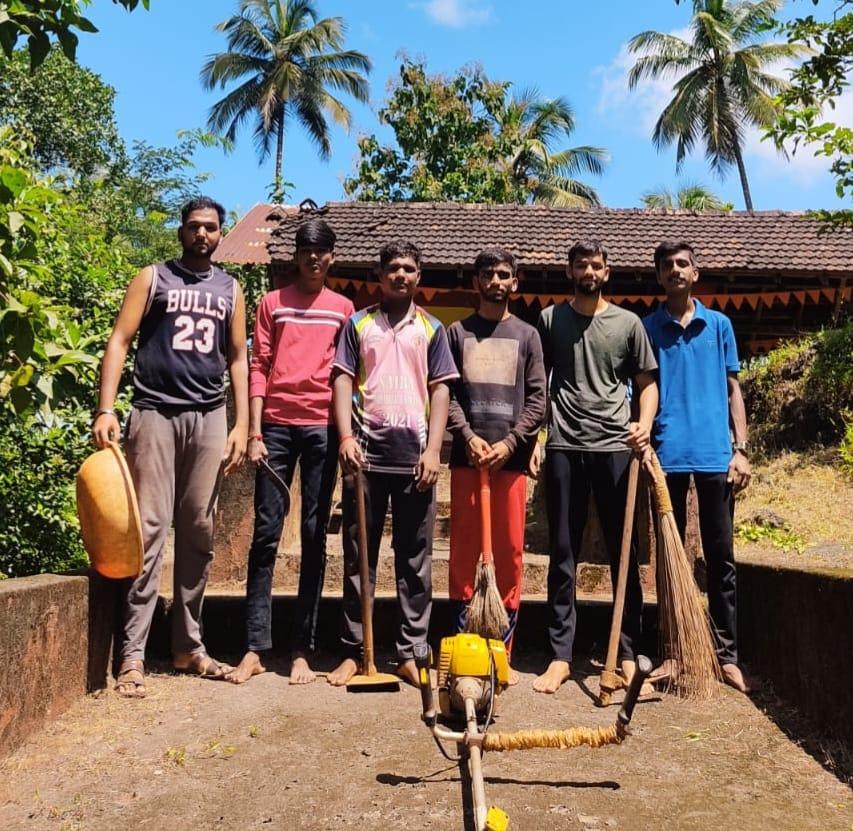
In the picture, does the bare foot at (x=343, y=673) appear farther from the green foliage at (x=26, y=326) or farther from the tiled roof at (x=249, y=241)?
the tiled roof at (x=249, y=241)

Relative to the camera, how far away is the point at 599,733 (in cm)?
285

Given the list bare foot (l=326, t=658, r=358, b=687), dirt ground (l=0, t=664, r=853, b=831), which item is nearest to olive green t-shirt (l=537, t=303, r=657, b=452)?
dirt ground (l=0, t=664, r=853, b=831)

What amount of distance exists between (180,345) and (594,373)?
5.87ft

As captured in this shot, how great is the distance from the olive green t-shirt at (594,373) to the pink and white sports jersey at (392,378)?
19.9 inches

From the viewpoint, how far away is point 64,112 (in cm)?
2305

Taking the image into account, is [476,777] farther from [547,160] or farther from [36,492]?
[547,160]

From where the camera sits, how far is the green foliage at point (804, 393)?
9.51 meters

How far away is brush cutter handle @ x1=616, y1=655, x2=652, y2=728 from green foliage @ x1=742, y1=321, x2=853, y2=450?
6.90 metres

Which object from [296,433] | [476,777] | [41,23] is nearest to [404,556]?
[296,433]

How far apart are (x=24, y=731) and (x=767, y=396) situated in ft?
30.7

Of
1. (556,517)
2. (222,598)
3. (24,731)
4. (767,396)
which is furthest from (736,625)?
(767,396)

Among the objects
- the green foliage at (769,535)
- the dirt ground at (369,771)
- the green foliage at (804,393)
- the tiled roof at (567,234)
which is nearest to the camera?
the dirt ground at (369,771)

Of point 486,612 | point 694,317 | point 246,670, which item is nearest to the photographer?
point 486,612

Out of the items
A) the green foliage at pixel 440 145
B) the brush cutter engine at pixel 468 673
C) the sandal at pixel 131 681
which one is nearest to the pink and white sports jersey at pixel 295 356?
the sandal at pixel 131 681
